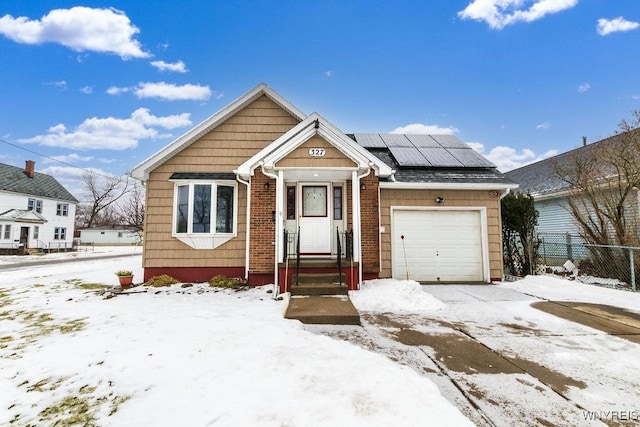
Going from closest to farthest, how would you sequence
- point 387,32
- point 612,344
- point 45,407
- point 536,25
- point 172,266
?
point 45,407 < point 612,344 < point 172,266 < point 536,25 < point 387,32

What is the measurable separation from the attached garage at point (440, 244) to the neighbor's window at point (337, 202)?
1688 millimetres

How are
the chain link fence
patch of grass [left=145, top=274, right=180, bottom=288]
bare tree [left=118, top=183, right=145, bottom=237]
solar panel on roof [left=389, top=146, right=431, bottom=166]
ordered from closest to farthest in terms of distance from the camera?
patch of grass [left=145, top=274, right=180, bottom=288]
the chain link fence
solar panel on roof [left=389, top=146, right=431, bottom=166]
bare tree [left=118, top=183, right=145, bottom=237]

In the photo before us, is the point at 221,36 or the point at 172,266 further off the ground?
the point at 221,36

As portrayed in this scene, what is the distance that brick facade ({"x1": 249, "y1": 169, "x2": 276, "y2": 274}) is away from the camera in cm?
752

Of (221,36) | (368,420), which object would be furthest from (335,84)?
(368,420)

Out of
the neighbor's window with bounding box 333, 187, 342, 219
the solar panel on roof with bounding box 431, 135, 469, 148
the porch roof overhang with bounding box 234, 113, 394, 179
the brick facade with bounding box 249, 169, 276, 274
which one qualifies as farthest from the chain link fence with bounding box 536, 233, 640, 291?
the brick facade with bounding box 249, 169, 276, 274

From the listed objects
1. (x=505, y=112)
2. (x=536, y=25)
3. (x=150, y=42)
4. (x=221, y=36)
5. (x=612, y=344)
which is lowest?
(x=612, y=344)

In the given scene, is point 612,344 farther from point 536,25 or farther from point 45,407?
point 536,25

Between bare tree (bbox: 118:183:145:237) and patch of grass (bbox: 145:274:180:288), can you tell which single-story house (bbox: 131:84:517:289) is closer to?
patch of grass (bbox: 145:274:180:288)

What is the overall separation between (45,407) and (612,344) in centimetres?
669

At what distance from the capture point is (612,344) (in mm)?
3961

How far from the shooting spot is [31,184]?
28.5m

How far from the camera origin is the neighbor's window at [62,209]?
100 ft

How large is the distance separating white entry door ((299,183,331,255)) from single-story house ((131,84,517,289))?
0.03 meters
